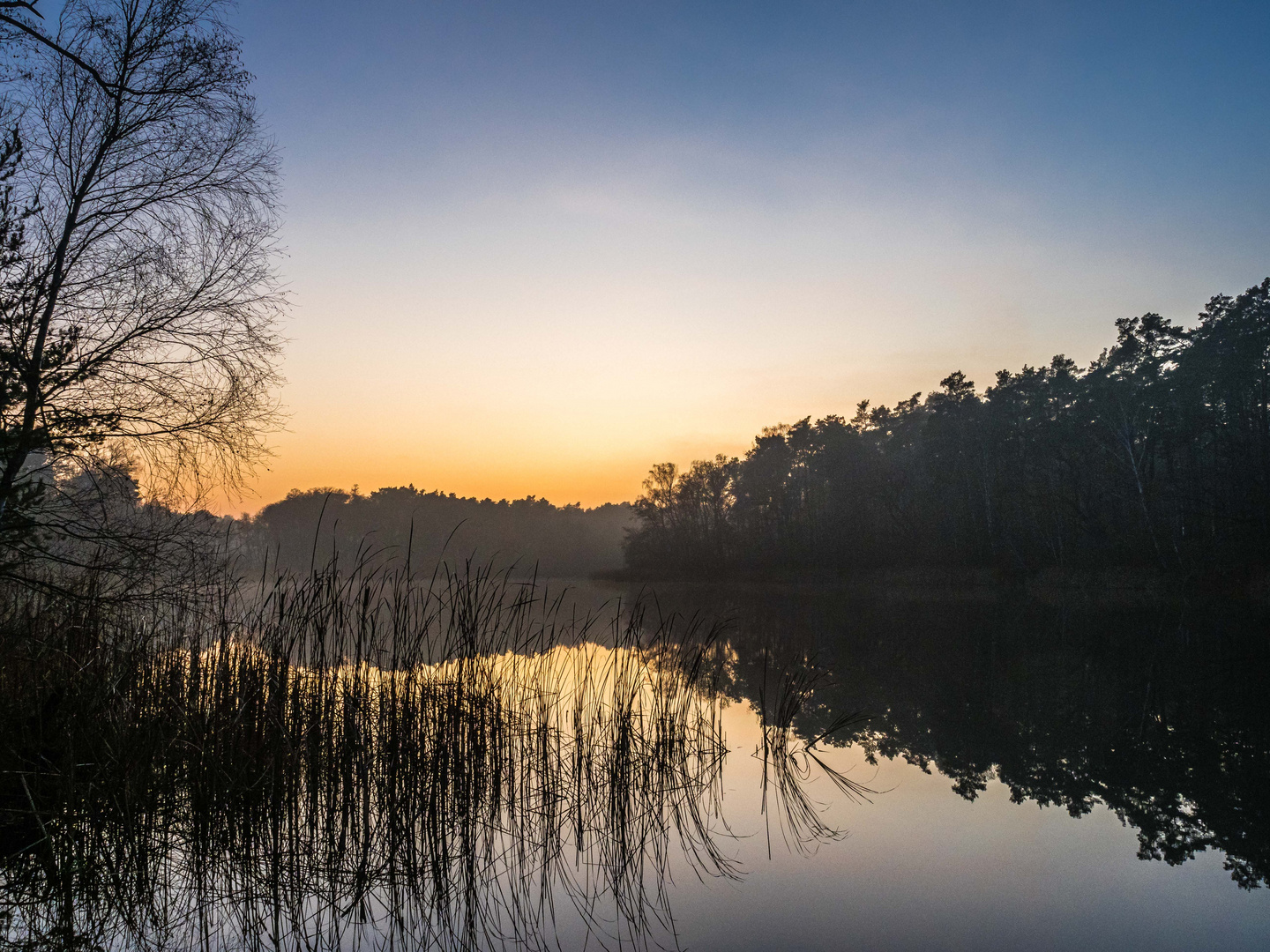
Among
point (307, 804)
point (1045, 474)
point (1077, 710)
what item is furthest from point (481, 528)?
point (307, 804)

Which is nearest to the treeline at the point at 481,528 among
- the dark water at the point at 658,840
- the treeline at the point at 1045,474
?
the treeline at the point at 1045,474

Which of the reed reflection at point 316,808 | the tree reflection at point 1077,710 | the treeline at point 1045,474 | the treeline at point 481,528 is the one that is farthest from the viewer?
the treeline at point 481,528

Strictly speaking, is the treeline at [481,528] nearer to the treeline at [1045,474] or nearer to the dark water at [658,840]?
the treeline at [1045,474]

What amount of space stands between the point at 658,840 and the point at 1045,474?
3228 cm

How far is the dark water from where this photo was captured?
330 centimetres

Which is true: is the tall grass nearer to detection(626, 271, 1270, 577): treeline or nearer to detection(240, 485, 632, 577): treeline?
detection(626, 271, 1270, 577): treeline

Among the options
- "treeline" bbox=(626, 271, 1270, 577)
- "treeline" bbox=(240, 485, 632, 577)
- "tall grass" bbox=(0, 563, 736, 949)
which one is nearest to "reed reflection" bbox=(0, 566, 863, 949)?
"tall grass" bbox=(0, 563, 736, 949)

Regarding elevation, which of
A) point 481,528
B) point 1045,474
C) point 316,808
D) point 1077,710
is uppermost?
point 1045,474

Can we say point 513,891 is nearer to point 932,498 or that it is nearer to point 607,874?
point 607,874

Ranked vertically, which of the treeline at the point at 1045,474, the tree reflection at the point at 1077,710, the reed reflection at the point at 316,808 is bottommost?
the tree reflection at the point at 1077,710

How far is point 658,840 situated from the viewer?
4.30 meters

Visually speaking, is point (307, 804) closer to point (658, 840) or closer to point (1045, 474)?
point (658, 840)

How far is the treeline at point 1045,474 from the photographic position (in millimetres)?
24219

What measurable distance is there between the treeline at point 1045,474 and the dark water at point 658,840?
2148 centimetres
